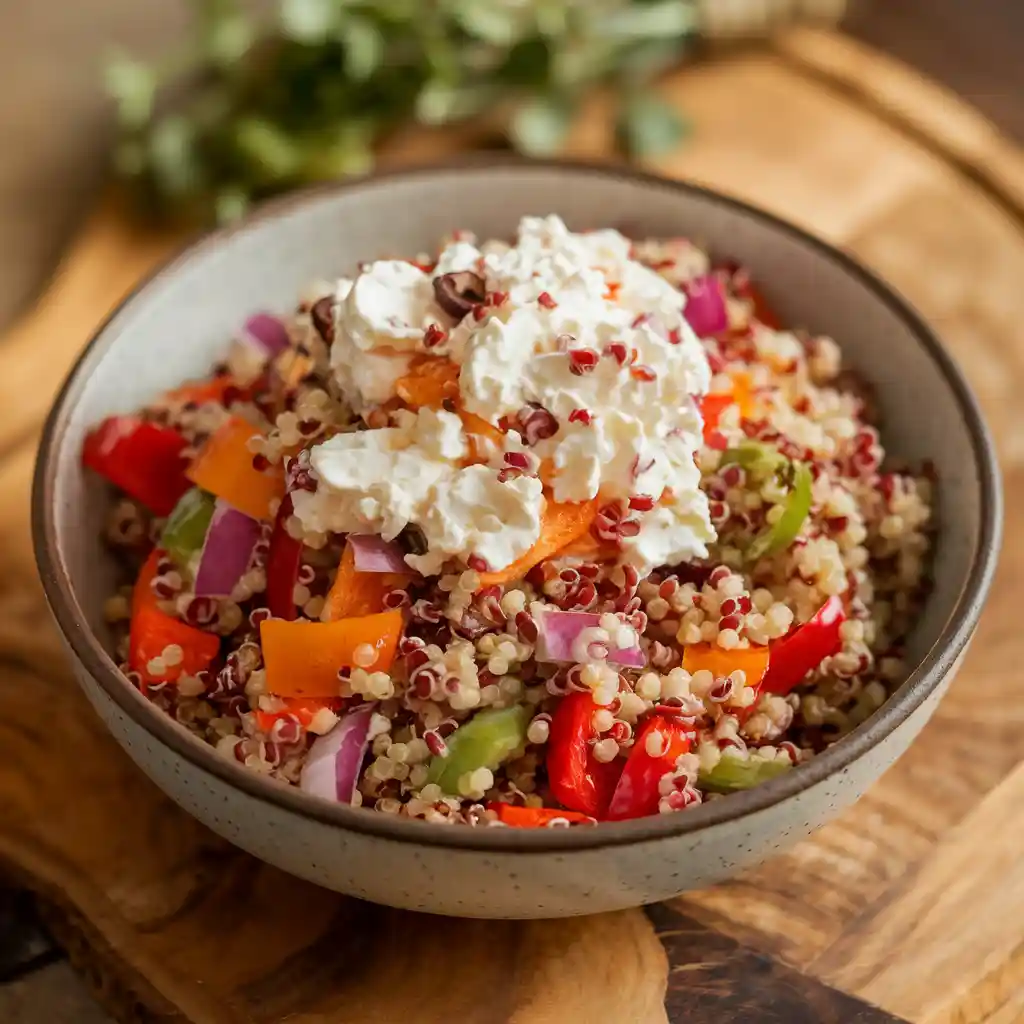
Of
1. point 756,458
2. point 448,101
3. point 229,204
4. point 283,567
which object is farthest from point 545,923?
point 448,101

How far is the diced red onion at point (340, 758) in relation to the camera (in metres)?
1.66

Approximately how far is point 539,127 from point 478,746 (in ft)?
5.98

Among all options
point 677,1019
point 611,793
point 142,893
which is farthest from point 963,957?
point 142,893

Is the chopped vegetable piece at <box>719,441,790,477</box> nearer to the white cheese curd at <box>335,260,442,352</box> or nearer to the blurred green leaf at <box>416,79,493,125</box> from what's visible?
the white cheese curd at <box>335,260,442,352</box>

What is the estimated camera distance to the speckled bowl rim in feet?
4.90

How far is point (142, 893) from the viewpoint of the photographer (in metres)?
1.90

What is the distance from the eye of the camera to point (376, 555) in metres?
1.73

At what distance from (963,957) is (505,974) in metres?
0.65

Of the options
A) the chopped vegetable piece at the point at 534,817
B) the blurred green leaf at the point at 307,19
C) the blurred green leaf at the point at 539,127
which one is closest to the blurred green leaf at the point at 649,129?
the blurred green leaf at the point at 539,127

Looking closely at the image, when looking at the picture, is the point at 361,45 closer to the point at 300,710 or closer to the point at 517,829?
the point at 300,710

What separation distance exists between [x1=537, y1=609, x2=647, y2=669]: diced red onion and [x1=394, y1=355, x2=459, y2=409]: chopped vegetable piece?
13.2 inches

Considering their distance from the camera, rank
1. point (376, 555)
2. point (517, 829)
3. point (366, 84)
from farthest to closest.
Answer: point (366, 84), point (376, 555), point (517, 829)

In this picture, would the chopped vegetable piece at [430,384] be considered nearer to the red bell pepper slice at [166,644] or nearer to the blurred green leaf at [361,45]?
the red bell pepper slice at [166,644]

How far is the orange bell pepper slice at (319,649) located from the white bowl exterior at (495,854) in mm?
185
